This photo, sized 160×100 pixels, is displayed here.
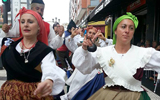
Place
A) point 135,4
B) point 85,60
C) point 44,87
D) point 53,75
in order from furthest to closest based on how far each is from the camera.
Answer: point 135,4 → point 85,60 → point 53,75 → point 44,87

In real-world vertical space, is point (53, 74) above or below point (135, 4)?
below

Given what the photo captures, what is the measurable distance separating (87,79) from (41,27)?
53.5 inches


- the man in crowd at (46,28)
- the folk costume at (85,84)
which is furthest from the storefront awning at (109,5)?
the folk costume at (85,84)

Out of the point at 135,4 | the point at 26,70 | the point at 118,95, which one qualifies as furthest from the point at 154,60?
the point at 135,4

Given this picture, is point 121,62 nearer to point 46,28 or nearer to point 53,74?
point 53,74

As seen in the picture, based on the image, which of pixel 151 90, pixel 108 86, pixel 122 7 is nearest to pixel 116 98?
pixel 108 86

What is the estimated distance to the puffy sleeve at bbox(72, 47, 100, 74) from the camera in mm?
→ 1873

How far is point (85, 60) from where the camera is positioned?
1.87 metres

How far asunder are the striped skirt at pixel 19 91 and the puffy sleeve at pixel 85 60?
519 mm

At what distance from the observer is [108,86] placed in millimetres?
1781

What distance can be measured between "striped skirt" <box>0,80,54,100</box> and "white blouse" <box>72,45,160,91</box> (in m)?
0.57

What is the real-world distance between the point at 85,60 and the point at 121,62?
37cm

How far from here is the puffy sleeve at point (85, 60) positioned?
6.15 feet

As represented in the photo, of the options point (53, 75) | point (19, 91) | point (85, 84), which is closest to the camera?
point (53, 75)
